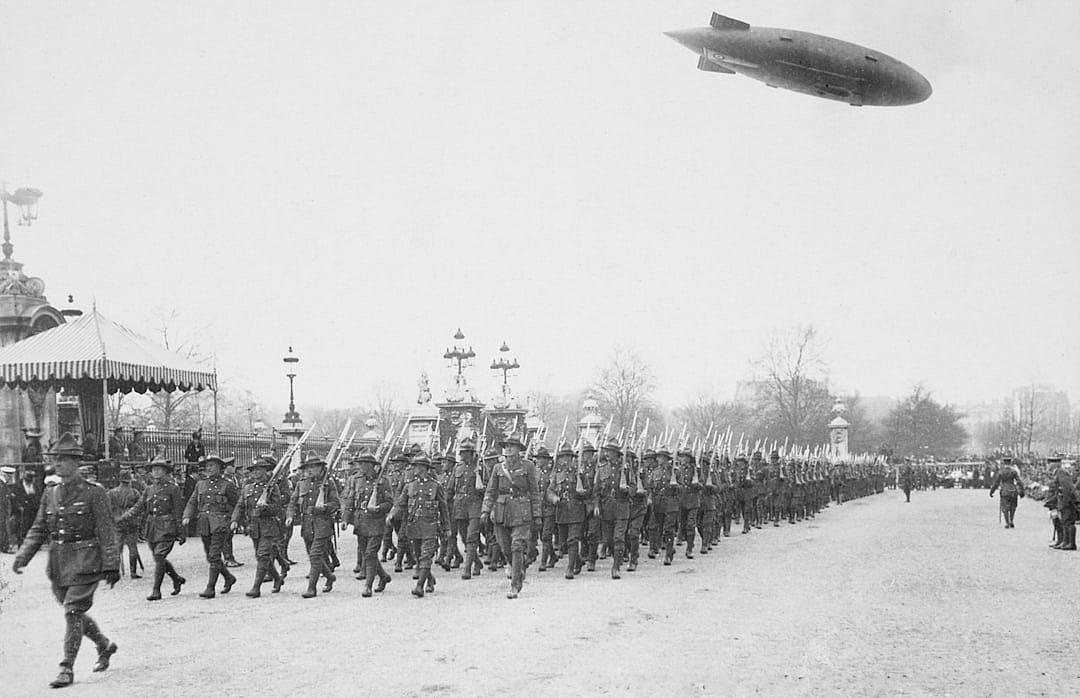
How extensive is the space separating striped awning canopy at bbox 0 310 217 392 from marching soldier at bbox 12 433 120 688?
885 centimetres

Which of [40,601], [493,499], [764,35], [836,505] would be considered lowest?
[836,505]

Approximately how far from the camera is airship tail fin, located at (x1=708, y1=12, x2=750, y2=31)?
50.5ft

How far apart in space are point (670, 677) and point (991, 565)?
888 centimetres

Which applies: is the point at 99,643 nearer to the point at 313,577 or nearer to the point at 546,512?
the point at 313,577

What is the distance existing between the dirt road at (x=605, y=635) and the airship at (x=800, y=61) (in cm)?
804

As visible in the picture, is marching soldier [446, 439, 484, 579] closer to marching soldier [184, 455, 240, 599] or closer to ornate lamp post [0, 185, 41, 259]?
marching soldier [184, 455, 240, 599]

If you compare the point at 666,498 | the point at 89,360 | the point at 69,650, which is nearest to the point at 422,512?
the point at 666,498

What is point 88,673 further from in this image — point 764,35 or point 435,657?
point 764,35

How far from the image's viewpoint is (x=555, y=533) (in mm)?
14203

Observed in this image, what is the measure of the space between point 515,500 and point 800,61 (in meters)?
9.00

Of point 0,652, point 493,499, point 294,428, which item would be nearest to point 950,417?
point 294,428

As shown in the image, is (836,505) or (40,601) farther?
(836,505)

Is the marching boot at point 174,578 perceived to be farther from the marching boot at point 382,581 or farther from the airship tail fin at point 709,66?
the airship tail fin at point 709,66

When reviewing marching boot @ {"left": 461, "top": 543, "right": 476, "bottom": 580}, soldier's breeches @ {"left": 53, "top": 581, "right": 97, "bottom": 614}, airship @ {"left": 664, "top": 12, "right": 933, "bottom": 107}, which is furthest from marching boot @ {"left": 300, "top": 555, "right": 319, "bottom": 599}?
airship @ {"left": 664, "top": 12, "right": 933, "bottom": 107}
